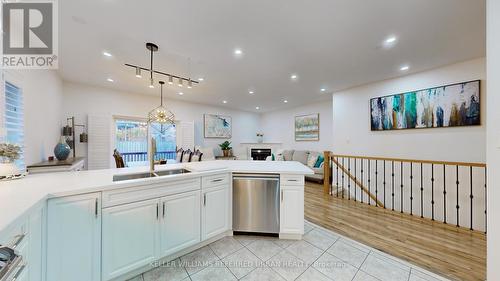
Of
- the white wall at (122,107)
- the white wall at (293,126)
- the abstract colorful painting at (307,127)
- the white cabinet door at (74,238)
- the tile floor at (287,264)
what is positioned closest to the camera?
the white cabinet door at (74,238)

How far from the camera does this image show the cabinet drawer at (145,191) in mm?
1494

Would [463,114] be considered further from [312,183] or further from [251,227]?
[251,227]

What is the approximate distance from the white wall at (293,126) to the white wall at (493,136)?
4671 mm

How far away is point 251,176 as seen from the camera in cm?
235

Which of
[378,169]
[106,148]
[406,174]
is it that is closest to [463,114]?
[406,174]

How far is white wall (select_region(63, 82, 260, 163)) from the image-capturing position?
168 inches

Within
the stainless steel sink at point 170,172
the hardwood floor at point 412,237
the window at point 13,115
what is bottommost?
the hardwood floor at point 412,237

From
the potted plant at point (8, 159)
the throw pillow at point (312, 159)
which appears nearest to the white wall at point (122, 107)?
the throw pillow at point (312, 159)

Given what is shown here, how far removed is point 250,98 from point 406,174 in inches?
172

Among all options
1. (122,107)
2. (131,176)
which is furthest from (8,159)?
(122,107)

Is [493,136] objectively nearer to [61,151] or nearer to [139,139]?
[61,151]

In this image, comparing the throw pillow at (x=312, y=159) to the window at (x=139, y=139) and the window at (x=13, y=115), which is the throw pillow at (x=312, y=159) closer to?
the window at (x=139, y=139)

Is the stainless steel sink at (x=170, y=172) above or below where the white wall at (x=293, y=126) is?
below

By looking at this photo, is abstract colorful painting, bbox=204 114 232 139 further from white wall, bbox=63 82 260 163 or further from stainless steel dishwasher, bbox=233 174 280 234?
stainless steel dishwasher, bbox=233 174 280 234
